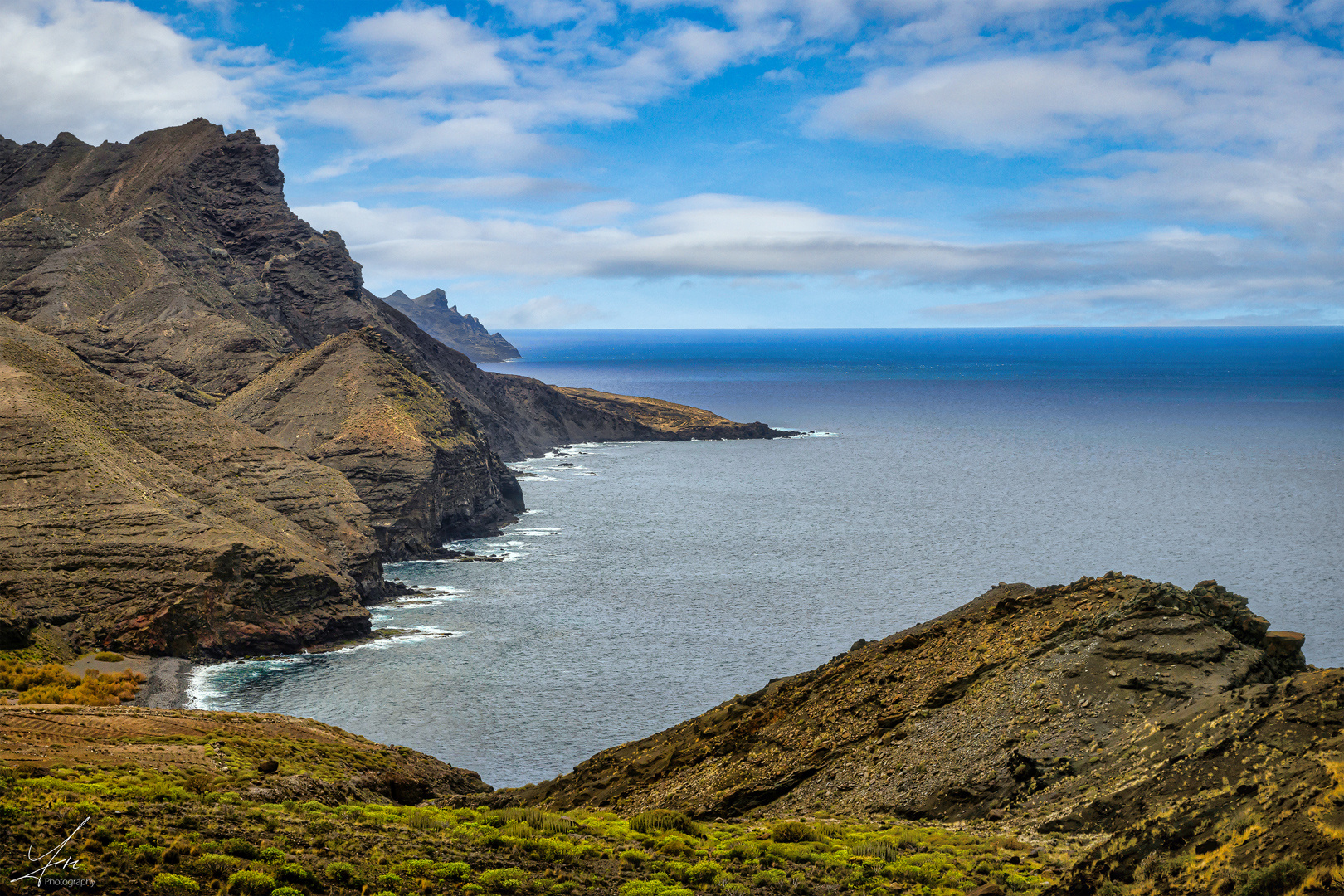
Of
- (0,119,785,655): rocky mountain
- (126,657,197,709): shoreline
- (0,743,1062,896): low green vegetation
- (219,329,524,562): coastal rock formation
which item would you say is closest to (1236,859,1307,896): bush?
(0,743,1062,896): low green vegetation

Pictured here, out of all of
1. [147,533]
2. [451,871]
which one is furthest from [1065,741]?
[147,533]

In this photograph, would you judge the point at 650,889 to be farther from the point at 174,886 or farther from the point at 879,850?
the point at 174,886

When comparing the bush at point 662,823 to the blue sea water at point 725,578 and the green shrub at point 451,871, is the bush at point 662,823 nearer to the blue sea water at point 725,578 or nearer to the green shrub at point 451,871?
the green shrub at point 451,871

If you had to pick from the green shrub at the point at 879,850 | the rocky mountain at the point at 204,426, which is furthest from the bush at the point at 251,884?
the rocky mountain at the point at 204,426

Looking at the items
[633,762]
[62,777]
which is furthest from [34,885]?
[633,762]

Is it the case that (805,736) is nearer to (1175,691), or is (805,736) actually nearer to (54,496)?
(1175,691)

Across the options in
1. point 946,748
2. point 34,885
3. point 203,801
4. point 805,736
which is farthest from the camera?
point 805,736

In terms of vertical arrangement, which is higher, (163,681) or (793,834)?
(793,834)
